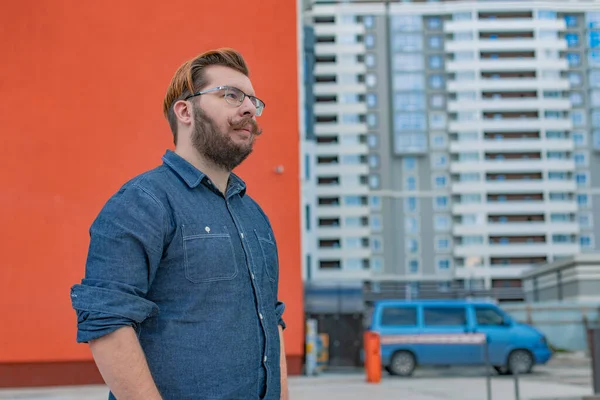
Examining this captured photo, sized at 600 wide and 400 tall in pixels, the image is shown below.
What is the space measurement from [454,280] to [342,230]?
1227cm

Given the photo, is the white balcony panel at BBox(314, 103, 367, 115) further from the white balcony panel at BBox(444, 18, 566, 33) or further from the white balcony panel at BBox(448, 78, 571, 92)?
the white balcony panel at BBox(444, 18, 566, 33)

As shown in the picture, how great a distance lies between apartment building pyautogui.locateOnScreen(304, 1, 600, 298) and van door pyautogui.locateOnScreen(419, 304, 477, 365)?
176ft

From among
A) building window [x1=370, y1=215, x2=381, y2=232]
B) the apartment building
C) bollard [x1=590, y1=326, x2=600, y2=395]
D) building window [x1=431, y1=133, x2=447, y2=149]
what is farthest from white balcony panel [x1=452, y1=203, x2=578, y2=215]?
bollard [x1=590, y1=326, x2=600, y2=395]

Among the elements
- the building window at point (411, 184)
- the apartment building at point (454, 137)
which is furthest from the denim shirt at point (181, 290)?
the building window at point (411, 184)

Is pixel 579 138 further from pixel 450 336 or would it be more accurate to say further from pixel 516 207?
pixel 450 336

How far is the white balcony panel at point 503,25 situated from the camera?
7588 centimetres

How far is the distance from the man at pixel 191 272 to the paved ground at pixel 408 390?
25.5ft

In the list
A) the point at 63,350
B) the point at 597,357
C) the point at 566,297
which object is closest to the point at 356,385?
the point at 63,350

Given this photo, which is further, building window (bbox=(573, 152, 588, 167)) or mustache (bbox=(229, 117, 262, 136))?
building window (bbox=(573, 152, 588, 167))

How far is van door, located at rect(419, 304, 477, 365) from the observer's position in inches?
684

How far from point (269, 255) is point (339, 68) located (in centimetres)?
7504

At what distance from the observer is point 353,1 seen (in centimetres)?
7850

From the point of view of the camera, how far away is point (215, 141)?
7.57ft

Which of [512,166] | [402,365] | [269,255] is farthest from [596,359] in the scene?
[512,166]
